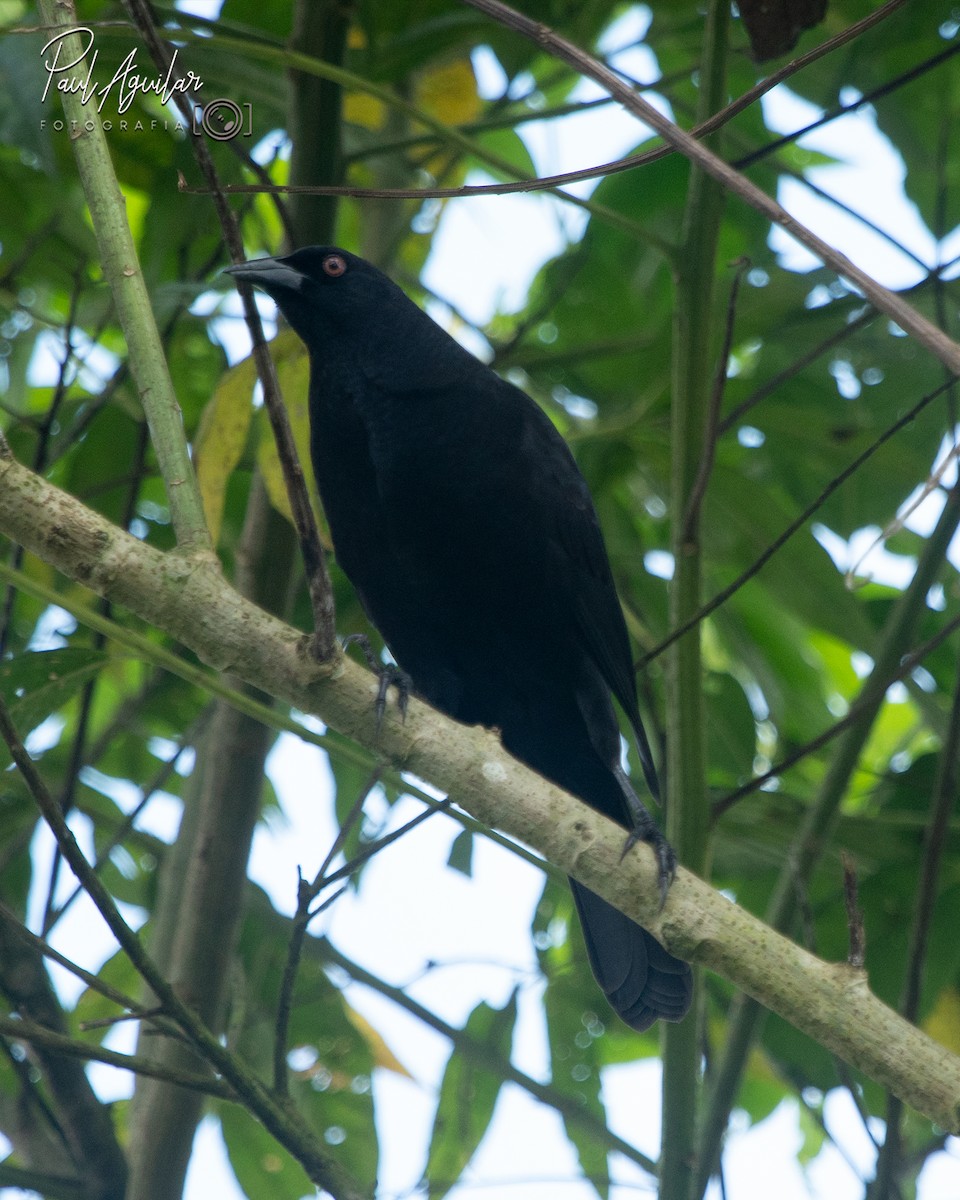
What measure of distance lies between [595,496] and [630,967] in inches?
44.8

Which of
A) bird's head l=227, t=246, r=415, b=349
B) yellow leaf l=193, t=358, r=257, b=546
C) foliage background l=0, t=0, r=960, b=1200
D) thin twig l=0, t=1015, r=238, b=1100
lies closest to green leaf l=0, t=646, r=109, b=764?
foliage background l=0, t=0, r=960, b=1200

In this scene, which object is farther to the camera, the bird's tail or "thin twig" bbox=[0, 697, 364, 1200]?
the bird's tail

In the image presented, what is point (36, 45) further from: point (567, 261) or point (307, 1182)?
point (307, 1182)

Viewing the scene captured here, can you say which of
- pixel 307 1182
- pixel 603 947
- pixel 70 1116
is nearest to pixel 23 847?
pixel 70 1116

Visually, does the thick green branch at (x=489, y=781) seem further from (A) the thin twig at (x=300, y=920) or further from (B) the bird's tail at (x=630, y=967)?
(B) the bird's tail at (x=630, y=967)

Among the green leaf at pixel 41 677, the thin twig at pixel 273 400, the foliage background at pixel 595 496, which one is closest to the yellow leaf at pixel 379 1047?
the foliage background at pixel 595 496

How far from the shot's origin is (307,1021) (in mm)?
3232

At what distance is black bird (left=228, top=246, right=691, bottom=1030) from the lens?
3.09m

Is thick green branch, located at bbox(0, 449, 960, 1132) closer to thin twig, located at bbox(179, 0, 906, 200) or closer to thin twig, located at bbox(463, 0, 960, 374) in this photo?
thin twig, located at bbox(179, 0, 906, 200)

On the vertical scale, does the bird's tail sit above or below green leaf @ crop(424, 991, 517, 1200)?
above

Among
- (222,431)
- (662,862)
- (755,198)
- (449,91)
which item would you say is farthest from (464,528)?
(755,198)

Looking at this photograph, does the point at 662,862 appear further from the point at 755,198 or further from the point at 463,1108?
the point at 463,1108

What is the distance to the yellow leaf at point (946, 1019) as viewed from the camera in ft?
10.5

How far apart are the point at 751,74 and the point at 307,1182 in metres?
3.06
